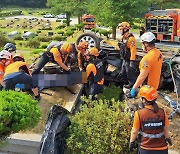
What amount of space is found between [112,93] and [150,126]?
354 centimetres

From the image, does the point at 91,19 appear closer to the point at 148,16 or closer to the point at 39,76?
the point at 148,16

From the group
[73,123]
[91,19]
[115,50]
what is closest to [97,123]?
[73,123]

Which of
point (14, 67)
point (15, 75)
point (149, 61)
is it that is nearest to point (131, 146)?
point (149, 61)

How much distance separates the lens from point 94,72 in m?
7.44

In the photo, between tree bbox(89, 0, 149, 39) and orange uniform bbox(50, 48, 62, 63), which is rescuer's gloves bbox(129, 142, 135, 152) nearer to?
orange uniform bbox(50, 48, 62, 63)

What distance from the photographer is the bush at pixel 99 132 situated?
204 inches

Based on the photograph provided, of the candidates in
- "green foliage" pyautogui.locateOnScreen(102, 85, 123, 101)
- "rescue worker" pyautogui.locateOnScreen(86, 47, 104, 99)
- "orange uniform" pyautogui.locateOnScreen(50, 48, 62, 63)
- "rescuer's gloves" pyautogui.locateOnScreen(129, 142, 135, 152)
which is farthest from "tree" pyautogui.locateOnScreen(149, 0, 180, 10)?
"rescuer's gloves" pyautogui.locateOnScreen(129, 142, 135, 152)

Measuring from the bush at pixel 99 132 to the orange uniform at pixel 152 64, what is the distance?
729 mm

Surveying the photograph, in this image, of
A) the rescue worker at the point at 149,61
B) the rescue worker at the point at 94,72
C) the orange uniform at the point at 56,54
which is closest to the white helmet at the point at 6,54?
the orange uniform at the point at 56,54

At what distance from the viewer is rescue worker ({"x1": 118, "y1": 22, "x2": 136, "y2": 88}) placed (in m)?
7.21

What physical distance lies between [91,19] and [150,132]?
115ft

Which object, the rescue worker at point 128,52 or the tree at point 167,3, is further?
the tree at point 167,3

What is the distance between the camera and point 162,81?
796 centimetres

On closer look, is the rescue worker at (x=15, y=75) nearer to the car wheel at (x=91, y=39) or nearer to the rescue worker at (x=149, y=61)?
the rescue worker at (x=149, y=61)
